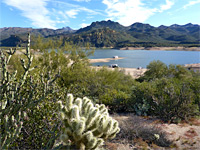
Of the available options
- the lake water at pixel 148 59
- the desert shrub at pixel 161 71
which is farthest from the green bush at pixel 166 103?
the lake water at pixel 148 59

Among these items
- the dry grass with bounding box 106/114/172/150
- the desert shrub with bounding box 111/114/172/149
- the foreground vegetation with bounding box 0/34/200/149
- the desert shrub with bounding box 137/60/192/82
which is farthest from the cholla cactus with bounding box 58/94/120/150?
the desert shrub with bounding box 137/60/192/82

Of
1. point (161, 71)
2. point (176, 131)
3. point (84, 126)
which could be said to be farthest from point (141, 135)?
point (161, 71)

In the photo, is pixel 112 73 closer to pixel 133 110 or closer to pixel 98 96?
pixel 98 96

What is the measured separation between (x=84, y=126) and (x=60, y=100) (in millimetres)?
2956

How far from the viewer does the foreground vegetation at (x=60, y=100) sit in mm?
2381

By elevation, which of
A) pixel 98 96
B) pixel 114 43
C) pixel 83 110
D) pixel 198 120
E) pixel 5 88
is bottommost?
pixel 198 120

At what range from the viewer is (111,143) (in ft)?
16.8

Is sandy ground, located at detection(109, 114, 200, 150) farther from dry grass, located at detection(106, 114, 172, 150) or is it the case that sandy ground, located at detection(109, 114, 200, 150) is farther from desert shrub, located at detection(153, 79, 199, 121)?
desert shrub, located at detection(153, 79, 199, 121)

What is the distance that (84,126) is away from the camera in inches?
84.6

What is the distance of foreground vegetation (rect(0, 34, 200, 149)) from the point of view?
7.81 ft

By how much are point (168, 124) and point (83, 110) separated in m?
5.26

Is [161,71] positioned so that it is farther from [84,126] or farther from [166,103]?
[84,126]

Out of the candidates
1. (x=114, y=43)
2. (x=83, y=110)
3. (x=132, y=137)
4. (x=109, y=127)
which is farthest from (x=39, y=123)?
(x=114, y=43)

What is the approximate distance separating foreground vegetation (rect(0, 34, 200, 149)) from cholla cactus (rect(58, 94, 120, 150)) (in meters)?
0.01
